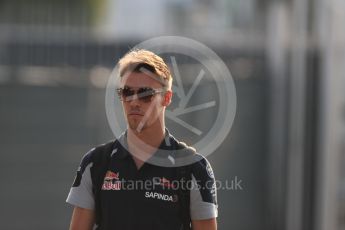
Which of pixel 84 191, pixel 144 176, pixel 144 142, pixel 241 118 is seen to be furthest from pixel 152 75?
pixel 241 118

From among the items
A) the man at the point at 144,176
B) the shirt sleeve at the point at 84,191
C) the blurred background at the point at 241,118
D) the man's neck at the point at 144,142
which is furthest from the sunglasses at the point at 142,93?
the blurred background at the point at 241,118

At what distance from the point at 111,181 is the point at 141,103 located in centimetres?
29

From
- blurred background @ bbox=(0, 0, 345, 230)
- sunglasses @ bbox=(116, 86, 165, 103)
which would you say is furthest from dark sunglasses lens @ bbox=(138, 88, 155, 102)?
blurred background @ bbox=(0, 0, 345, 230)

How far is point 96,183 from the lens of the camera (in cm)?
272

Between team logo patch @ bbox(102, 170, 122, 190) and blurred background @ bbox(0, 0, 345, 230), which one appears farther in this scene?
blurred background @ bbox(0, 0, 345, 230)

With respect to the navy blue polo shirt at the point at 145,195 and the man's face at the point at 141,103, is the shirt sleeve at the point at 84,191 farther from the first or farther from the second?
the man's face at the point at 141,103

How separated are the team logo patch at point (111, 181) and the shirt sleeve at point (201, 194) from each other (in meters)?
0.25

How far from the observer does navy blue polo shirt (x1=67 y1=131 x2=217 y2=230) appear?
2.65m

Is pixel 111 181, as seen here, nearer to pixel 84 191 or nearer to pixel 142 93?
pixel 84 191

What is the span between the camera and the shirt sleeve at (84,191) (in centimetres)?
272

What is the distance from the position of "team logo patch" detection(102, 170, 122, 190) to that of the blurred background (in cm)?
714

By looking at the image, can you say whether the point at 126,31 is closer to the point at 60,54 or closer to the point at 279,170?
the point at 60,54

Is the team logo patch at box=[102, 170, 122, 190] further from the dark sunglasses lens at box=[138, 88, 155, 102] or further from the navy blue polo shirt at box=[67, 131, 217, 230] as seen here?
the dark sunglasses lens at box=[138, 88, 155, 102]

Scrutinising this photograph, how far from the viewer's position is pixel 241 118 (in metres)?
10.6
